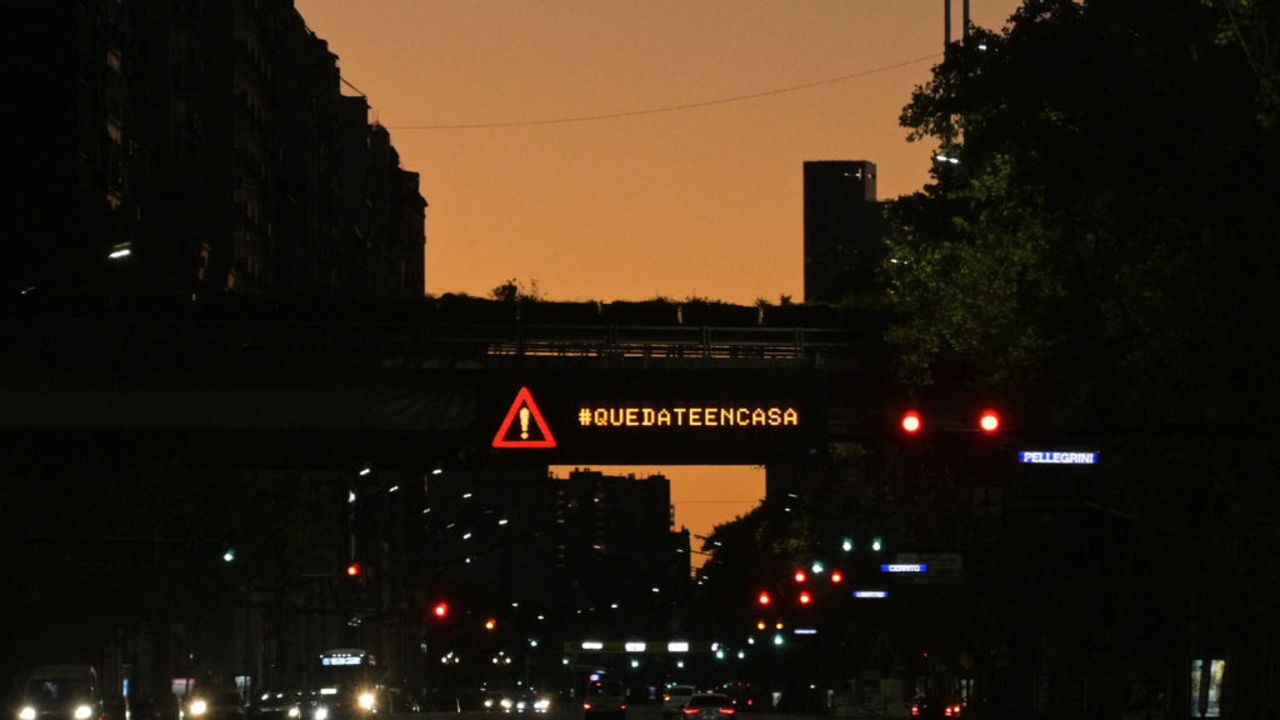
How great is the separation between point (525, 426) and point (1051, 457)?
13.8 metres

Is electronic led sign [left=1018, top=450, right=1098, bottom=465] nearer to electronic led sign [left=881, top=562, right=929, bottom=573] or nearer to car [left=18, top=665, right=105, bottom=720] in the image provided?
electronic led sign [left=881, top=562, right=929, bottom=573]

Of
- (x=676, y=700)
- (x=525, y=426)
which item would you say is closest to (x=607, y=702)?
(x=676, y=700)

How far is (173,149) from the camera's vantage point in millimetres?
108438

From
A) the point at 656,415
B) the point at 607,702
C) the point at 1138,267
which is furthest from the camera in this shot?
the point at 607,702

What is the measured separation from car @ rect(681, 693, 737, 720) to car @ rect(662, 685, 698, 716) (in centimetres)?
637

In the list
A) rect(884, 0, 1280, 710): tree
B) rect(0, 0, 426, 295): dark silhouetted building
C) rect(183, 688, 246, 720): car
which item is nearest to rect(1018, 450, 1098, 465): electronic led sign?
rect(884, 0, 1280, 710): tree

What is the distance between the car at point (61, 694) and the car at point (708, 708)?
29447 mm

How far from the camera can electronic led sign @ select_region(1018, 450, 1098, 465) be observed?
31672mm

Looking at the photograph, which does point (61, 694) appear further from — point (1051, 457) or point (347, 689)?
point (1051, 457)

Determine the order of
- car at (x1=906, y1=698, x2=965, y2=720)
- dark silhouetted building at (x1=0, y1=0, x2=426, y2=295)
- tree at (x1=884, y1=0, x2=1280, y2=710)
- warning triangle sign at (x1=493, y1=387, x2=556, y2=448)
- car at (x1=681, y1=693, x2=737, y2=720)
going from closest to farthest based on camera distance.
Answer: tree at (x1=884, y1=0, x2=1280, y2=710) → warning triangle sign at (x1=493, y1=387, x2=556, y2=448) → car at (x1=906, y1=698, x2=965, y2=720) → car at (x1=681, y1=693, x2=737, y2=720) → dark silhouetted building at (x1=0, y1=0, x2=426, y2=295)

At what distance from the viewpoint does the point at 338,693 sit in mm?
85625

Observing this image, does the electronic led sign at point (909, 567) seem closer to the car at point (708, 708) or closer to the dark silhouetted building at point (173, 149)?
the dark silhouetted building at point (173, 149)

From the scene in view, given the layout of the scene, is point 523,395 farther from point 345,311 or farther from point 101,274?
point 101,274

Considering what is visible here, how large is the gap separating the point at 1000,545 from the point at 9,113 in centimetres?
4787
